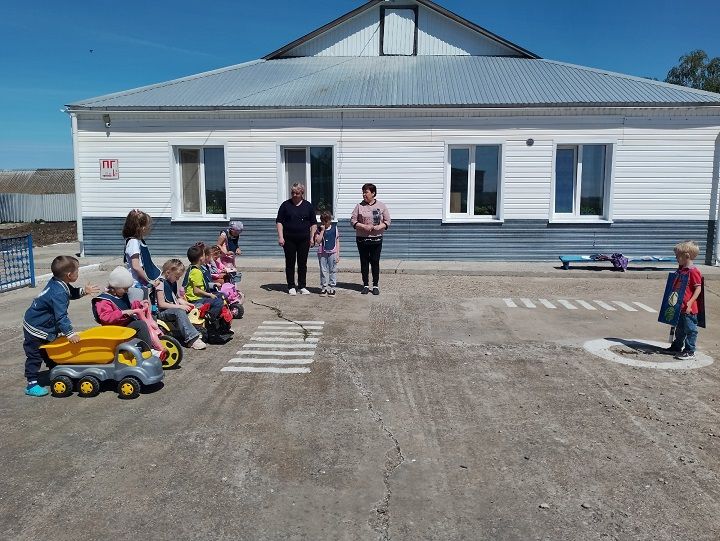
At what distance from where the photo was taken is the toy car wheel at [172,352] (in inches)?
235

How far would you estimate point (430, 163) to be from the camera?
45.1ft

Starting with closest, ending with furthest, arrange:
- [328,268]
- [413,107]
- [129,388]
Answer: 1. [129,388]
2. [328,268]
3. [413,107]

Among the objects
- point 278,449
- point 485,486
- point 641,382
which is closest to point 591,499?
point 485,486

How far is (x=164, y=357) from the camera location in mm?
5949

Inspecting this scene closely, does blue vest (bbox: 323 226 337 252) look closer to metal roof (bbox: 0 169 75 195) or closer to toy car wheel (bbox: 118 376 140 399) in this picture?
toy car wheel (bbox: 118 376 140 399)

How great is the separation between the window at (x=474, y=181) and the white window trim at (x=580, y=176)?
1.27 meters

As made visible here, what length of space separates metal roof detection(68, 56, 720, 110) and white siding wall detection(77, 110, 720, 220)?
35 centimetres

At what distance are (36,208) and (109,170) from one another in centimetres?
2163

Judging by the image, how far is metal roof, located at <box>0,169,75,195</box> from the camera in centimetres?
4416

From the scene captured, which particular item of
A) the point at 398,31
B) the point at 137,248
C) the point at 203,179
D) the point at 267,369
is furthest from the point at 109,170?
the point at 267,369

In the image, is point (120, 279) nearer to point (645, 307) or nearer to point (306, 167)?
point (645, 307)

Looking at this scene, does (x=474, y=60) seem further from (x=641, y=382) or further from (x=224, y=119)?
(x=641, y=382)

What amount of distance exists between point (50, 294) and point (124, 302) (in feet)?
2.58

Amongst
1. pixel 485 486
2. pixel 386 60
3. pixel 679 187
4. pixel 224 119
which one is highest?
pixel 386 60
